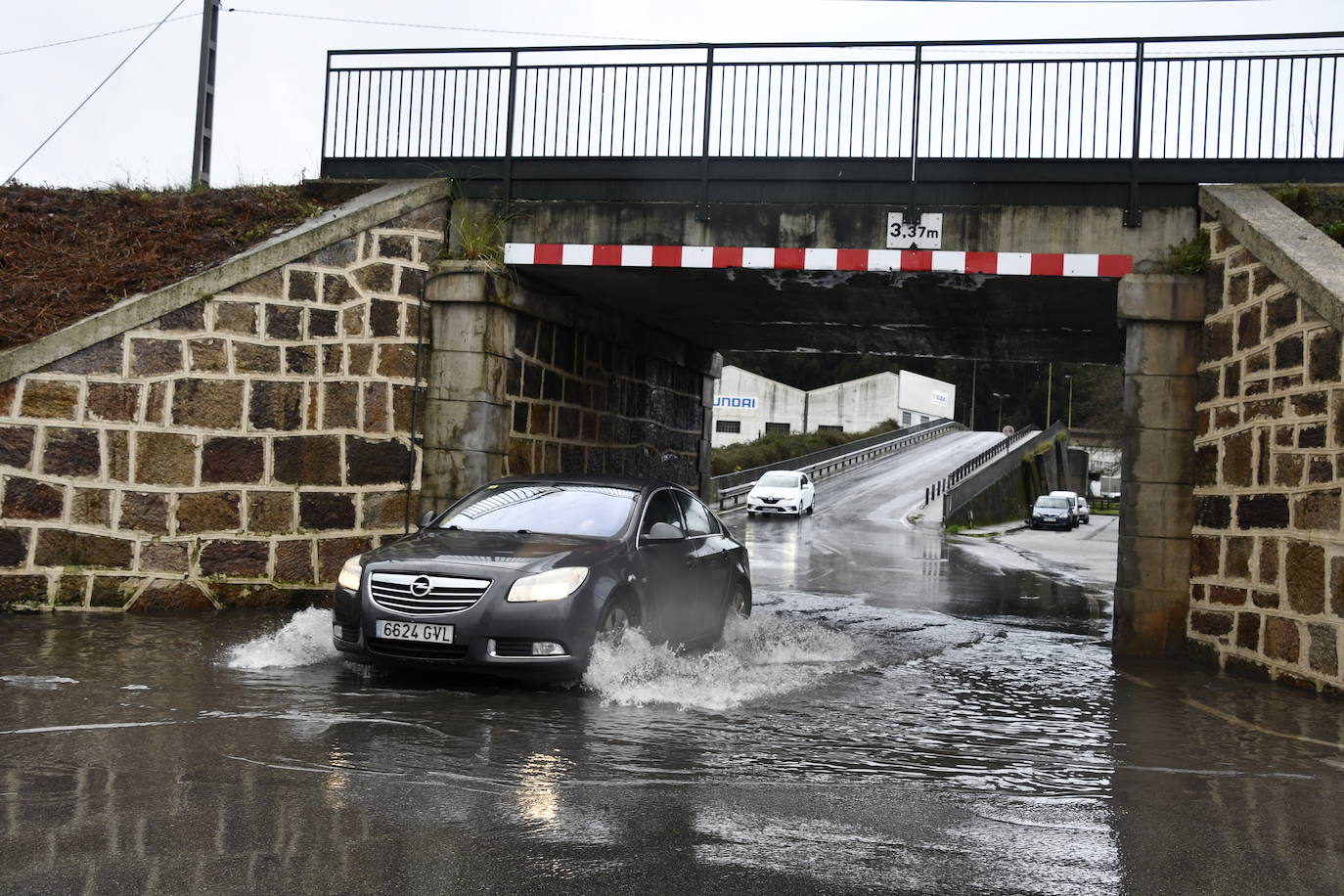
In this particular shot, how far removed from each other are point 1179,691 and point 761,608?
19.0 feet

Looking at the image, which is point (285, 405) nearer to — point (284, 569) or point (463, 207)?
point (284, 569)

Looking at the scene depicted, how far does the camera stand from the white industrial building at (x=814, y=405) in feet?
284

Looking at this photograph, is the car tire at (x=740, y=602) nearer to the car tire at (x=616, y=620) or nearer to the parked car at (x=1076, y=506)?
the car tire at (x=616, y=620)

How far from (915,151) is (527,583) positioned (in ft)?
24.3

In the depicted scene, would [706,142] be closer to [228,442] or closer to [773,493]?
[228,442]

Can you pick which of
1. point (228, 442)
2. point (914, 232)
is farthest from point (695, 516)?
point (228, 442)

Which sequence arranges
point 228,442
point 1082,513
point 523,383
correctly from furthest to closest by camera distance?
1. point 1082,513
2. point 523,383
3. point 228,442

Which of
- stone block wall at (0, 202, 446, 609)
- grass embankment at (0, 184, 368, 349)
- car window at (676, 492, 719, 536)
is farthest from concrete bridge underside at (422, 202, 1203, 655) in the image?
car window at (676, 492, 719, 536)

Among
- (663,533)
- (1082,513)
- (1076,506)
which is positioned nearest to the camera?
(663,533)

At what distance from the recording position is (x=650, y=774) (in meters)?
→ 6.03

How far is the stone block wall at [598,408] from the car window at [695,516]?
11.3 feet

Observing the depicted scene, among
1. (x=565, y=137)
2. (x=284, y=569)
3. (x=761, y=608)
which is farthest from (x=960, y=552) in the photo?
(x=284, y=569)

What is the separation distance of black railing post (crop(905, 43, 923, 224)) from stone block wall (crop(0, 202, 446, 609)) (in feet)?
16.1

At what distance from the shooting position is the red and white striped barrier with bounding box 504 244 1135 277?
1274cm
